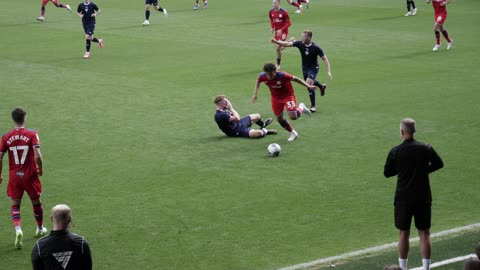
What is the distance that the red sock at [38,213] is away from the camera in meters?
12.8

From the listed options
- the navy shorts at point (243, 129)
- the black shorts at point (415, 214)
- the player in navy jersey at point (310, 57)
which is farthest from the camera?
the player in navy jersey at point (310, 57)

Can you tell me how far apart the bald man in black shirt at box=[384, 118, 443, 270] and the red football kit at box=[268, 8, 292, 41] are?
1851 cm

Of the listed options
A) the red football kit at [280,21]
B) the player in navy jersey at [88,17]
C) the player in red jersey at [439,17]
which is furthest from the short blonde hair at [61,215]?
the player in red jersey at [439,17]

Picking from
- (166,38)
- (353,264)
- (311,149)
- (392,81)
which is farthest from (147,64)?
(353,264)

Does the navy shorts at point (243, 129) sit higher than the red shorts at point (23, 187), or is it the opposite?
the red shorts at point (23, 187)

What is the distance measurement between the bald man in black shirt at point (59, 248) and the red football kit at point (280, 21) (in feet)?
69.5

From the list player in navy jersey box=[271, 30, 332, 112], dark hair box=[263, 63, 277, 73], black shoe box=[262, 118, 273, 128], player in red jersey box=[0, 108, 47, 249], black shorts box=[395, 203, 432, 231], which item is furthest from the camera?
player in navy jersey box=[271, 30, 332, 112]

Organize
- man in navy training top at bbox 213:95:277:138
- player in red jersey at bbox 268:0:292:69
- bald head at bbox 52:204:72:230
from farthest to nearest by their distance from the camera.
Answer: player in red jersey at bbox 268:0:292:69 → man in navy training top at bbox 213:95:277:138 → bald head at bbox 52:204:72:230

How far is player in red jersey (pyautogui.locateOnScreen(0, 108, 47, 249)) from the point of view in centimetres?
1243

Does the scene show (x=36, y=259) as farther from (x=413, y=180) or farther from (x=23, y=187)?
(x=413, y=180)

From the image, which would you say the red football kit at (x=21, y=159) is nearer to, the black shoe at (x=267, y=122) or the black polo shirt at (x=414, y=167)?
the black polo shirt at (x=414, y=167)

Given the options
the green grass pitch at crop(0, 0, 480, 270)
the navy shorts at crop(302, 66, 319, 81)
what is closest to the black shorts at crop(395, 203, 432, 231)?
the green grass pitch at crop(0, 0, 480, 270)

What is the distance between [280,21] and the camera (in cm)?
2906

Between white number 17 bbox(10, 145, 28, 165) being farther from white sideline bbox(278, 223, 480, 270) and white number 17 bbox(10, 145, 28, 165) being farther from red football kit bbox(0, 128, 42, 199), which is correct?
white sideline bbox(278, 223, 480, 270)
